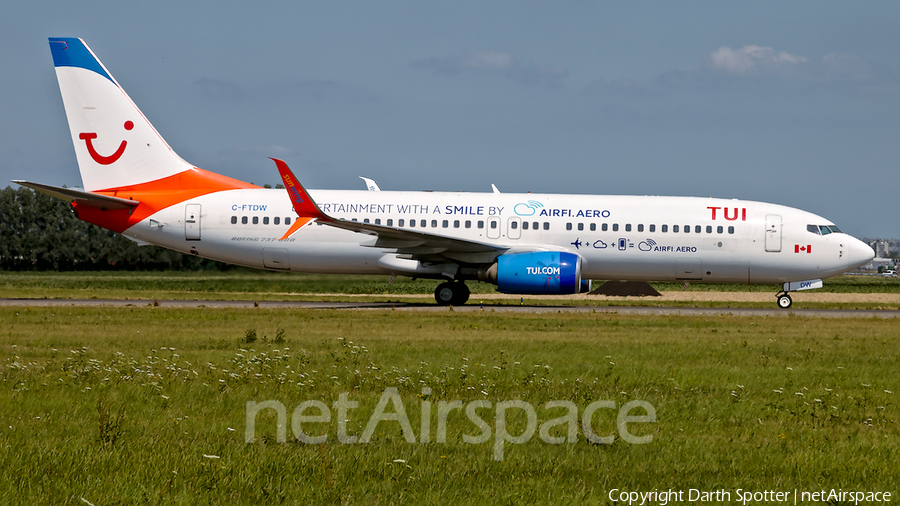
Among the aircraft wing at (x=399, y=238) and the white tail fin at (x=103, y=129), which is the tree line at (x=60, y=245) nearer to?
the white tail fin at (x=103, y=129)

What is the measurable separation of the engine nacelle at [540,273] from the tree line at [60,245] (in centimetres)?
955

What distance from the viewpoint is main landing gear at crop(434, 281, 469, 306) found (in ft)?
85.5

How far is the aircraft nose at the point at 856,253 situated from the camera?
26391 mm

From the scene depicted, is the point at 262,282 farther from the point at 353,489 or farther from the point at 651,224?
the point at 353,489

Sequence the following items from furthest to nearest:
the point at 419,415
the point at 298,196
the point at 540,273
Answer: the point at 540,273 < the point at 298,196 < the point at 419,415

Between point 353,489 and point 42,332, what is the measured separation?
11795 mm

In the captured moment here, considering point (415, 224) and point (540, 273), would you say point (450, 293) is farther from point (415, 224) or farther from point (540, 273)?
point (540, 273)

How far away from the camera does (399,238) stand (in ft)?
80.4

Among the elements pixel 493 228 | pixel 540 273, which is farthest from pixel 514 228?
pixel 540 273

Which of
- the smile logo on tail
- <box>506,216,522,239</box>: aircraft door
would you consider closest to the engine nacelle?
<box>506,216,522,239</box>: aircraft door

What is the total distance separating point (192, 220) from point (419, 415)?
19782 millimetres

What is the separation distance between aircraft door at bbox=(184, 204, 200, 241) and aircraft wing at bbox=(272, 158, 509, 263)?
2.77m

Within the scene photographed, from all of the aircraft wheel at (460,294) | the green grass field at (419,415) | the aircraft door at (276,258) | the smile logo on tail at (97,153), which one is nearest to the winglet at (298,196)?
the aircraft door at (276,258)

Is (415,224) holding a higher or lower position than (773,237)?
higher
